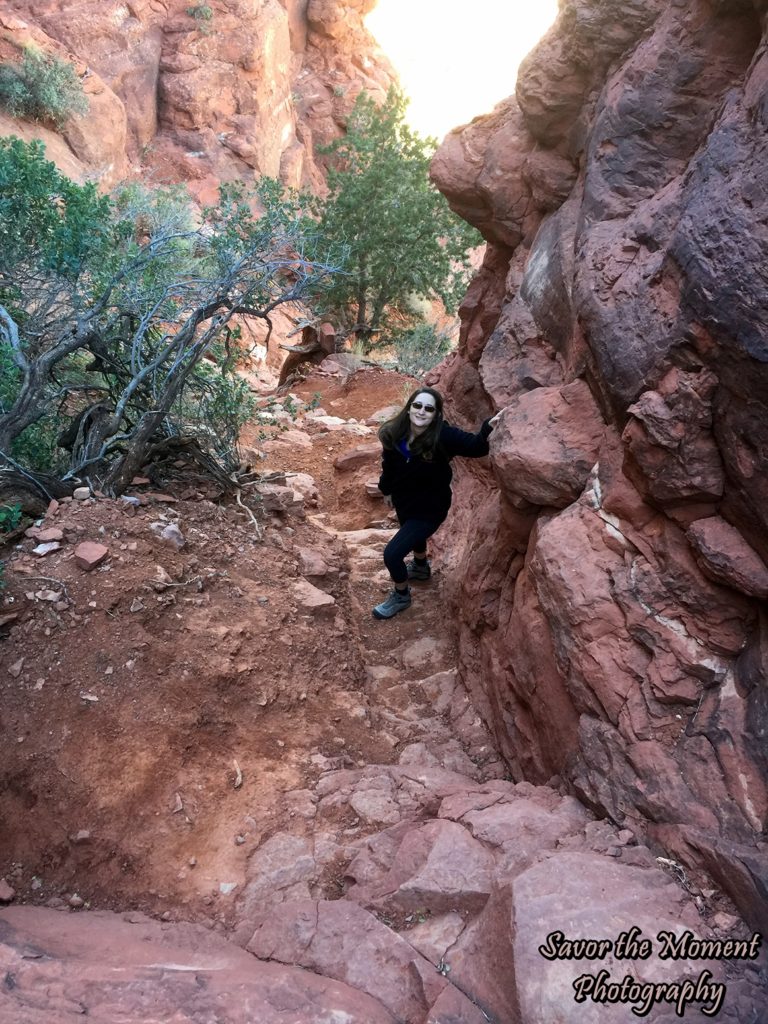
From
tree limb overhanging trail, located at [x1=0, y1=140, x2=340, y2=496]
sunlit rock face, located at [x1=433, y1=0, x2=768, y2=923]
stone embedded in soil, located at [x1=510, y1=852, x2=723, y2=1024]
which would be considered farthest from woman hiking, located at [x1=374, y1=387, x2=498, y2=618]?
stone embedded in soil, located at [x1=510, y1=852, x2=723, y2=1024]

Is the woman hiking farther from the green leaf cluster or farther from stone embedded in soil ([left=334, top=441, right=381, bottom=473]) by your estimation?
the green leaf cluster

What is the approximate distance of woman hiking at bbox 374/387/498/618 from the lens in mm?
4316

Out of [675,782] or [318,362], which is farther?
[318,362]

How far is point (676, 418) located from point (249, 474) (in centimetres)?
400

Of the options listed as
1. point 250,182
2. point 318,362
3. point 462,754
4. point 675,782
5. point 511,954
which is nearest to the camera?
point 511,954

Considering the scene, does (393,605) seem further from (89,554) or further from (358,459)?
(358,459)

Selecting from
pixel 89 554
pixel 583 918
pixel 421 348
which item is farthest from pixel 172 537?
pixel 421 348

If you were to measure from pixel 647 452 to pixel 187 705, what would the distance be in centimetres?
Answer: 245

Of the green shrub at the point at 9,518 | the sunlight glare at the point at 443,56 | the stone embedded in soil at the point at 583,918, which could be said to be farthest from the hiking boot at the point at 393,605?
the sunlight glare at the point at 443,56

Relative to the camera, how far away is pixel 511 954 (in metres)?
1.94

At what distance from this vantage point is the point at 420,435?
4422 millimetres

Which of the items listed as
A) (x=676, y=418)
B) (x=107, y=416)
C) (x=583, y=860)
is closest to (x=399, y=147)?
(x=107, y=416)

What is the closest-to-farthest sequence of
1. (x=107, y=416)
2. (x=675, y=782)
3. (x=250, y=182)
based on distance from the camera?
(x=675, y=782) < (x=107, y=416) < (x=250, y=182)

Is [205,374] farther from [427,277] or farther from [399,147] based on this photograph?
[399,147]
